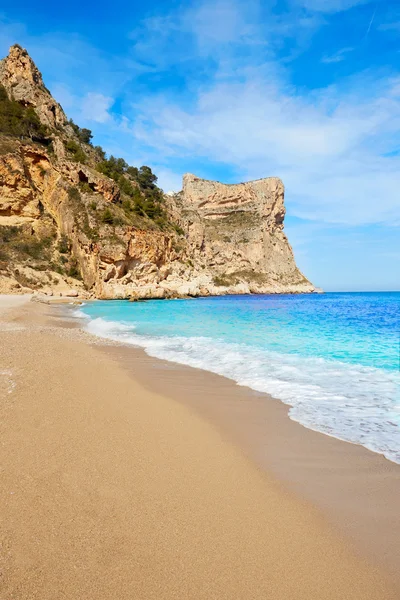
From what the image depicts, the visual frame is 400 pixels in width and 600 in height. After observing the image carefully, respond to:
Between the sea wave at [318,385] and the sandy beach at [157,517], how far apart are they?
1.45 feet

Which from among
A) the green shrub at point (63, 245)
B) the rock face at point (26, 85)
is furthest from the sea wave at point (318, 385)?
the rock face at point (26, 85)

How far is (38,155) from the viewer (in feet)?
147

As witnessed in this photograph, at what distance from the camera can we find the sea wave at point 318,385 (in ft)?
12.7

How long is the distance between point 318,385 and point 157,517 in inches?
169

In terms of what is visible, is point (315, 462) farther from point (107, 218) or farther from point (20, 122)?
point (20, 122)

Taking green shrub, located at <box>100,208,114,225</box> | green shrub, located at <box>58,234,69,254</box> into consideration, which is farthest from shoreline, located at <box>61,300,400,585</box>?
green shrub, located at <box>58,234,69,254</box>

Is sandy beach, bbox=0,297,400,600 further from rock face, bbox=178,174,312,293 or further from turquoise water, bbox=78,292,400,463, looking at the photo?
rock face, bbox=178,174,312,293

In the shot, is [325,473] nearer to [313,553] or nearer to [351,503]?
[351,503]

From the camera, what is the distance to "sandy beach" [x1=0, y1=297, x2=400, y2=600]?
1619 mm

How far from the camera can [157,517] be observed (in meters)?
2.11

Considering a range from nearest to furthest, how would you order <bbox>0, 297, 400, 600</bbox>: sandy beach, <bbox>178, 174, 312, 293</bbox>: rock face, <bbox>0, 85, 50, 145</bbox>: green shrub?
<bbox>0, 297, 400, 600</bbox>: sandy beach
<bbox>0, 85, 50, 145</bbox>: green shrub
<bbox>178, 174, 312, 293</bbox>: rock face

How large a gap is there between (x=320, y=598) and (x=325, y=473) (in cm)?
138

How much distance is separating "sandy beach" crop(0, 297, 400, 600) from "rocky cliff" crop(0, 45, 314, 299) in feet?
111

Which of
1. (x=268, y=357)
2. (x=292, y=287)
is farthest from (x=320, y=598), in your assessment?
(x=292, y=287)
